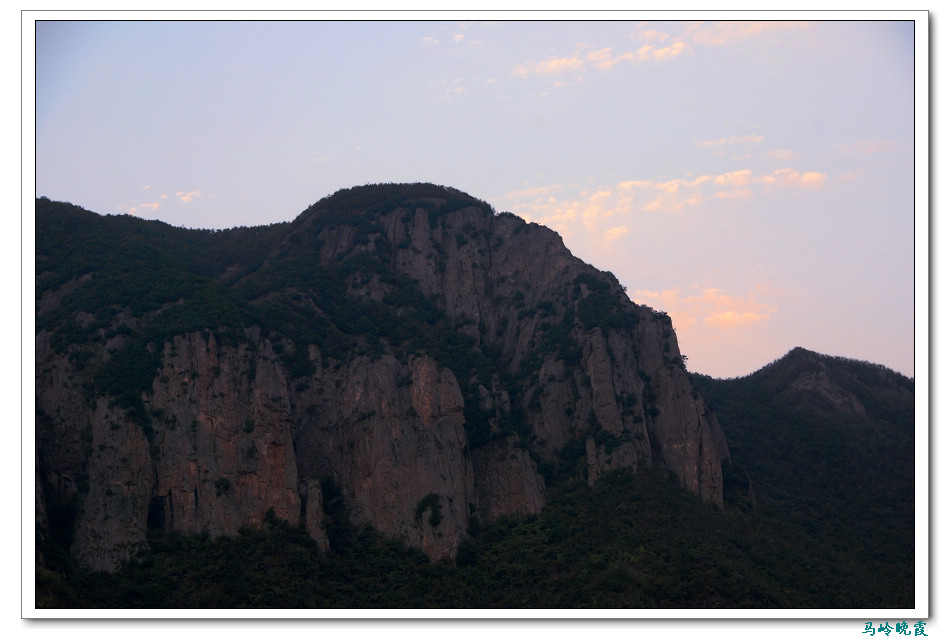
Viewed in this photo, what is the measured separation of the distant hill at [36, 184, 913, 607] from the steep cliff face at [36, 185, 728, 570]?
162 mm

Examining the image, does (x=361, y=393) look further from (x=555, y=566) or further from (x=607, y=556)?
(x=607, y=556)

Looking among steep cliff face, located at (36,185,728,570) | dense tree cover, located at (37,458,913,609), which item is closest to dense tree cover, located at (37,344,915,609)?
dense tree cover, located at (37,458,913,609)

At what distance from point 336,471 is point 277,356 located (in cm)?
857

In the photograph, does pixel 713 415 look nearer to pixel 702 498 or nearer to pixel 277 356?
pixel 702 498

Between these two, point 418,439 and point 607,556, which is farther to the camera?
point 418,439

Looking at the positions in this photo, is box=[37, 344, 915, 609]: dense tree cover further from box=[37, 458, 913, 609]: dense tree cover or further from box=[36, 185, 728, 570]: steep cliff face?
box=[36, 185, 728, 570]: steep cliff face

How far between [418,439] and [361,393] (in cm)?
494

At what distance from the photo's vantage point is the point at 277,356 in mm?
66625

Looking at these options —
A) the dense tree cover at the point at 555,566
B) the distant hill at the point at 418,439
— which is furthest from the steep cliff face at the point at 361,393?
the dense tree cover at the point at 555,566

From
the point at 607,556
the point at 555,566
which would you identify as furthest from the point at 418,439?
the point at 607,556

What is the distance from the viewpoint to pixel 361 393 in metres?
65.5

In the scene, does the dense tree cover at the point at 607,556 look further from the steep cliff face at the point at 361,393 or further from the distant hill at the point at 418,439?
the steep cliff face at the point at 361,393

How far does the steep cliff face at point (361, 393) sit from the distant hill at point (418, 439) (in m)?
0.16
